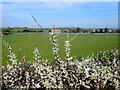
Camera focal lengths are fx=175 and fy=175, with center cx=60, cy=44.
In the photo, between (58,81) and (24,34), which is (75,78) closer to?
(58,81)

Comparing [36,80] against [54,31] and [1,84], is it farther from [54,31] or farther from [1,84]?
[54,31]

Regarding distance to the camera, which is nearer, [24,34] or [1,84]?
[1,84]

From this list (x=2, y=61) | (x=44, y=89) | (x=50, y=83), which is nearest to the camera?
(x=50, y=83)

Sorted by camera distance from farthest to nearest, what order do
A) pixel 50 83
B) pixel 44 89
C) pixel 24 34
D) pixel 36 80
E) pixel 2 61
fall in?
pixel 24 34 < pixel 2 61 < pixel 36 80 < pixel 44 89 < pixel 50 83

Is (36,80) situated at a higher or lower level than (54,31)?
lower

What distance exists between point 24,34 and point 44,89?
13.3 m

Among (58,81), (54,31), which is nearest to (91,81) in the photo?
(58,81)

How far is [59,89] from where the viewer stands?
3.84 metres

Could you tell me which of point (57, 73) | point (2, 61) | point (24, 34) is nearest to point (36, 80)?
point (57, 73)

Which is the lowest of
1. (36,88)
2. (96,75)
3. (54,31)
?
(36,88)

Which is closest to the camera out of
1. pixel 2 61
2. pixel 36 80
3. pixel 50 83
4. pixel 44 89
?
pixel 50 83

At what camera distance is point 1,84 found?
4.38m

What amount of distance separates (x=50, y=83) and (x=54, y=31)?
3.68ft

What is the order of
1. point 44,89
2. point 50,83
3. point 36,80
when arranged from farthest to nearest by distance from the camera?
point 36,80, point 44,89, point 50,83
